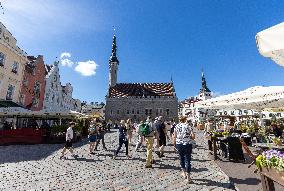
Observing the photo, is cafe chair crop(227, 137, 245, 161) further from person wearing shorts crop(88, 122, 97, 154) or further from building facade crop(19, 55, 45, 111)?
building facade crop(19, 55, 45, 111)

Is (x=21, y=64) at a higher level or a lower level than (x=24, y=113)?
higher

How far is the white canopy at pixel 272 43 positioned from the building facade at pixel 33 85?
28.5 m

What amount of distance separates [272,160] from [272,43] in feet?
6.83

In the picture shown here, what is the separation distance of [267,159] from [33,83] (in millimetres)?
32782

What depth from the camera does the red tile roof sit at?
65625 millimetres

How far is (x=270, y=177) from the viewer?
441 cm

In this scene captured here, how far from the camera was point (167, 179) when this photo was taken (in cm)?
734

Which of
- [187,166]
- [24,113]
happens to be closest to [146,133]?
[187,166]

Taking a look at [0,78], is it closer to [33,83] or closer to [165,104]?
[33,83]

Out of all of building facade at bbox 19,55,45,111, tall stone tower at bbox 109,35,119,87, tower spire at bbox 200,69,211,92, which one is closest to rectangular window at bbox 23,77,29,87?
building facade at bbox 19,55,45,111

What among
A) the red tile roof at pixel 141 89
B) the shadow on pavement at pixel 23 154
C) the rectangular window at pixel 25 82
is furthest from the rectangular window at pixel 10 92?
the red tile roof at pixel 141 89

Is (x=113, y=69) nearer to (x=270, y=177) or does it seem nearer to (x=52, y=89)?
(x=52, y=89)

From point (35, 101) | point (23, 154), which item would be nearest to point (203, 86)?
point (35, 101)

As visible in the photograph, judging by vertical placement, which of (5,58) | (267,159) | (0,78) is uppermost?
(5,58)
